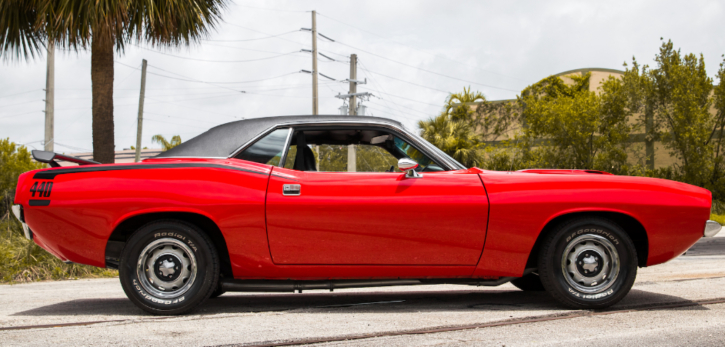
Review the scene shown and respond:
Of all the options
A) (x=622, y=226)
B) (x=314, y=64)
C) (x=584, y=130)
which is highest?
(x=314, y=64)

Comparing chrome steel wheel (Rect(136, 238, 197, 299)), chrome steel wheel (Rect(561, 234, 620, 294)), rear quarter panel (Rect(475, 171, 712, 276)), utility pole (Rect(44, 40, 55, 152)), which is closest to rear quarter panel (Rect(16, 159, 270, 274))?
chrome steel wheel (Rect(136, 238, 197, 299))

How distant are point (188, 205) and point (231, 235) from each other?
37 centimetres

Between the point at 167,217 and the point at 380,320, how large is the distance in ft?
5.67

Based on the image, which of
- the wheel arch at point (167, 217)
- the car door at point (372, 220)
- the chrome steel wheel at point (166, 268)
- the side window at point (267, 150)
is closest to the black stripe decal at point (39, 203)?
the wheel arch at point (167, 217)

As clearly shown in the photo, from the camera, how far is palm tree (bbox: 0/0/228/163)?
8359mm

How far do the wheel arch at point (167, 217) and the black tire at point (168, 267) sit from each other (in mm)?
82

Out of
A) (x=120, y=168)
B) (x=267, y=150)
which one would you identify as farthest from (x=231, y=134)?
(x=120, y=168)

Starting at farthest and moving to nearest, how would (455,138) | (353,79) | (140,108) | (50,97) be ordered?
(455,138) → (353,79) → (140,108) → (50,97)

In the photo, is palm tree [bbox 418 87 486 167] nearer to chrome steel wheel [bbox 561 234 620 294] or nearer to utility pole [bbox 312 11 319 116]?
A: utility pole [bbox 312 11 319 116]

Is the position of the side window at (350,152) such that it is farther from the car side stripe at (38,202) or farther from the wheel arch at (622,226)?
the car side stripe at (38,202)

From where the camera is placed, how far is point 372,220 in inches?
156

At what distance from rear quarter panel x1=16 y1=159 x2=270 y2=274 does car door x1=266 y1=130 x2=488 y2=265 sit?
155mm

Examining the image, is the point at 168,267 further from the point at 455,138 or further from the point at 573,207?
the point at 455,138

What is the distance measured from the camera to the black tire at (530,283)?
5.03 meters
